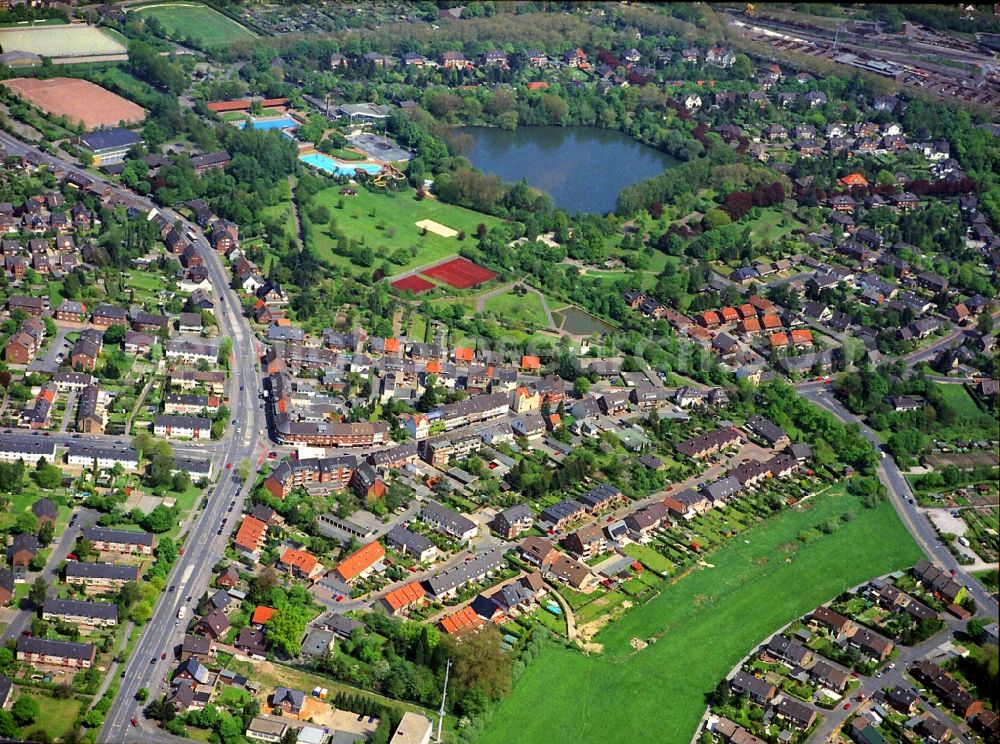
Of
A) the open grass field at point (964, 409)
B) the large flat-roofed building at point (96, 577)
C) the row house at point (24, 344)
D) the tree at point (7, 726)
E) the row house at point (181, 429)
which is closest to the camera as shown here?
the tree at point (7, 726)

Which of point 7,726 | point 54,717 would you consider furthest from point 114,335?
point 7,726

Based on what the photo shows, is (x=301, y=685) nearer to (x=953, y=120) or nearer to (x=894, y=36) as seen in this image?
(x=953, y=120)

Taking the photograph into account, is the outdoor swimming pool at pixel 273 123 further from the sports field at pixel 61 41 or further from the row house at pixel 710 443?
the row house at pixel 710 443

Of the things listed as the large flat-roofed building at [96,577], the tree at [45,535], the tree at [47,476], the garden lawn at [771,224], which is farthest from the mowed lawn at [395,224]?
the large flat-roofed building at [96,577]

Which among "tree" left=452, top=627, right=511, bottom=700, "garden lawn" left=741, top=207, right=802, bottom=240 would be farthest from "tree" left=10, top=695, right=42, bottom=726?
"garden lawn" left=741, top=207, right=802, bottom=240

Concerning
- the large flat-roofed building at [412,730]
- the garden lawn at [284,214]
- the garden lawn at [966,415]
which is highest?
the garden lawn at [966,415]

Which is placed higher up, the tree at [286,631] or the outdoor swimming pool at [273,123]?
the tree at [286,631]

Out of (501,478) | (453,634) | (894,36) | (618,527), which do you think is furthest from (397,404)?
(894,36)

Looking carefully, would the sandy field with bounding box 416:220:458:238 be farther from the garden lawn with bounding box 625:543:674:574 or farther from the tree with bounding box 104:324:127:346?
the garden lawn with bounding box 625:543:674:574
